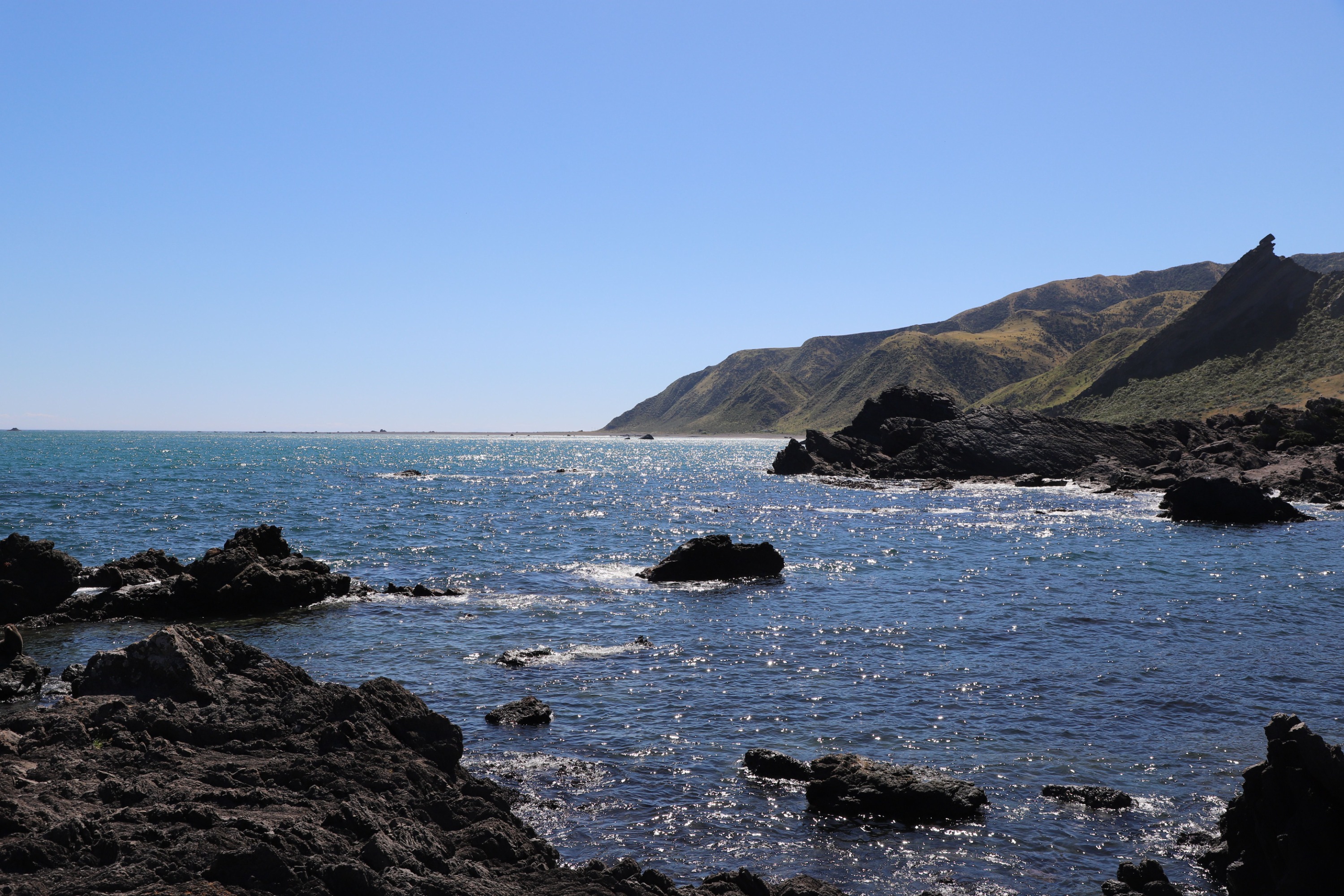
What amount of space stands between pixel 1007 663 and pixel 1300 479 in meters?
64.3

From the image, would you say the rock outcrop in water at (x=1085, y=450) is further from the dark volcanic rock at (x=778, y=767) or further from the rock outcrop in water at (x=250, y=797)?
the rock outcrop in water at (x=250, y=797)

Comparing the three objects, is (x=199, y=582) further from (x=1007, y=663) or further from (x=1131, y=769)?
(x=1131, y=769)

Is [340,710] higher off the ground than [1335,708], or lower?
higher

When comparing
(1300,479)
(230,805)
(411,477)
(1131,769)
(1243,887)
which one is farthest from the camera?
(411,477)

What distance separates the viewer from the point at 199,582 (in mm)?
29281

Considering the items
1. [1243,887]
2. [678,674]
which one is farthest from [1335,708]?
[678,674]

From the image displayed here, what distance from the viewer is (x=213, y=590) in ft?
96.0

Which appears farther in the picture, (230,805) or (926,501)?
(926,501)

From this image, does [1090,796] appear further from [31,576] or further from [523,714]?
[31,576]

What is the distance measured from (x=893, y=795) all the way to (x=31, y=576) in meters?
28.1

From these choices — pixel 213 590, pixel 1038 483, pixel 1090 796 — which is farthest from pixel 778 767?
pixel 1038 483

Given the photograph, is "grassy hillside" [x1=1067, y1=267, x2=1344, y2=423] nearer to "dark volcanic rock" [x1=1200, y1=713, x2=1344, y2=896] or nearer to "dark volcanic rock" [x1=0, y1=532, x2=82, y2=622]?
"dark volcanic rock" [x1=1200, y1=713, x2=1344, y2=896]

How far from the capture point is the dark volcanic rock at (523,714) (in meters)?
17.4

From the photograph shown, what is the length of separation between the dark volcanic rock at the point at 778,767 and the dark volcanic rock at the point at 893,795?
86cm
